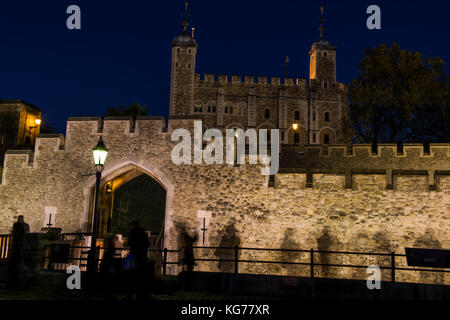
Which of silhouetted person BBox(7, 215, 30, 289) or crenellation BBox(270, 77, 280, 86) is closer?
silhouetted person BBox(7, 215, 30, 289)

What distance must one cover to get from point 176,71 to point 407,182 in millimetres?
39668

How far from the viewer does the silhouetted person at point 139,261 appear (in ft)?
23.0

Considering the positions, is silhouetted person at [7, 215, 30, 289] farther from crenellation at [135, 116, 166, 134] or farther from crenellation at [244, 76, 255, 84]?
crenellation at [244, 76, 255, 84]

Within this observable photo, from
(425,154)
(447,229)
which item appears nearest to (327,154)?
(425,154)

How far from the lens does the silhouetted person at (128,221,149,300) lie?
23.0 ft

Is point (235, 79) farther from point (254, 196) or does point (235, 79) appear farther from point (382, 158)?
point (254, 196)

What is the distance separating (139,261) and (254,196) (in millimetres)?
7646

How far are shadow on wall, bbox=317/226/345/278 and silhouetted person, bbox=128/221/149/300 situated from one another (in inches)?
315

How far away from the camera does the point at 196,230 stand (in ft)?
47.4

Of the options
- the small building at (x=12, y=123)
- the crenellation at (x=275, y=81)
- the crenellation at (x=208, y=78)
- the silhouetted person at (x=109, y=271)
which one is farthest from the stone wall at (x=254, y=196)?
the crenellation at (x=275, y=81)

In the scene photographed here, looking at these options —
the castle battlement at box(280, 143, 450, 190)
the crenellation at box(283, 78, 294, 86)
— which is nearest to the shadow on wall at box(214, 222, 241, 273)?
the castle battlement at box(280, 143, 450, 190)

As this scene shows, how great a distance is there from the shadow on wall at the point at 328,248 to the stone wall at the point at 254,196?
0.11 ft

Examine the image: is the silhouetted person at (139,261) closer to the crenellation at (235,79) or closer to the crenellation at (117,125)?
the crenellation at (117,125)

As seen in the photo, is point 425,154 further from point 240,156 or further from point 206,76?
point 206,76
